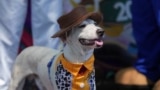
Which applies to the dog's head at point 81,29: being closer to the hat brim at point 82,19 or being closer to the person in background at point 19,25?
the hat brim at point 82,19

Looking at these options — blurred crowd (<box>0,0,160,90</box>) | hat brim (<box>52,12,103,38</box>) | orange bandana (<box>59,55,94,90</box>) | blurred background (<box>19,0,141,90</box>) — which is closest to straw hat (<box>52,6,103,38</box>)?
hat brim (<box>52,12,103,38</box>)

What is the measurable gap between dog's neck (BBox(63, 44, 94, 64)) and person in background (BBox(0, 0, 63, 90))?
0.49 meters

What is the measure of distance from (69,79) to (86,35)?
169 millimetres

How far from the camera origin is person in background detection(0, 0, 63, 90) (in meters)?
1.93

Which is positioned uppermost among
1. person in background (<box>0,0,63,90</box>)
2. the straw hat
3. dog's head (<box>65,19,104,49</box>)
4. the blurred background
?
the straw hat

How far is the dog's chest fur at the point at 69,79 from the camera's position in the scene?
1.44m

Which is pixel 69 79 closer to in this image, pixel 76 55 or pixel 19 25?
pixel 76 55

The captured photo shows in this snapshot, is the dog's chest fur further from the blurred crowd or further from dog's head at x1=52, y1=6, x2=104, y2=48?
the blurred crowd

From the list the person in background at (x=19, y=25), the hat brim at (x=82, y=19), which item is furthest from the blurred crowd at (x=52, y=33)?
the hat brim at (x=82, y=19)

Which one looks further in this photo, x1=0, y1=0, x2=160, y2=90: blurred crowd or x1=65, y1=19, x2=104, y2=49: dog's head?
x1=0, y1=0, x2=160, y2=90: blurred crowd

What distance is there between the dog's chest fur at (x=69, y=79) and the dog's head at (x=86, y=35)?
0.10 meters

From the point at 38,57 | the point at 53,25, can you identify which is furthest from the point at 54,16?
the point at 38,57

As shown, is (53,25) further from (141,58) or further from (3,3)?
(141,58)

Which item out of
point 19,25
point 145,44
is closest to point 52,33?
point 19,25
